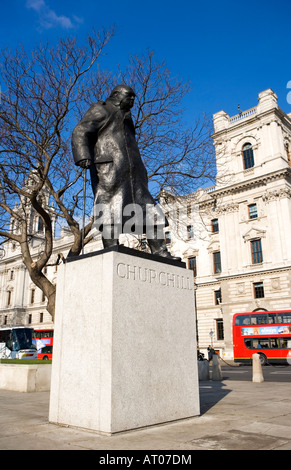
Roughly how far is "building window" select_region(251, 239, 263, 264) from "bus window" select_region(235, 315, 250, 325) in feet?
30.0

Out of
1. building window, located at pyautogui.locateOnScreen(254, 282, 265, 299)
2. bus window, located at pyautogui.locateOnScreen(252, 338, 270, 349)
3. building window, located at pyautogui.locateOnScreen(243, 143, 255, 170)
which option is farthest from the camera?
building window, located at pyautogui.locateOnScreen(243, 143, 255, 170)

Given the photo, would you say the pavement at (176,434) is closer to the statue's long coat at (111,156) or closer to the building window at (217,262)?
the statue's long coat at (111,156)

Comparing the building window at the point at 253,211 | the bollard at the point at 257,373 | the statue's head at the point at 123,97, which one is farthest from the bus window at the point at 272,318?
the statue's head at the point at 123,97

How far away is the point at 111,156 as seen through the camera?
5328 millimetres

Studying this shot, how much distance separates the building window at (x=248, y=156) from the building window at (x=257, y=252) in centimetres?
811

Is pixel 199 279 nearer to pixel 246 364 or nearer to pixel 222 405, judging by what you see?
pixel 246 364

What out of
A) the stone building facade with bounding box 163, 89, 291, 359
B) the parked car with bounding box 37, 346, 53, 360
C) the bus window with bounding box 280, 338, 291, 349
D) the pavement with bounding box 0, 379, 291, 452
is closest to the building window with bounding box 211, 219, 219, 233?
the stone building facade with bounding box 163, 89, 291, 359

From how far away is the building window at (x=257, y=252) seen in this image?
34344mm

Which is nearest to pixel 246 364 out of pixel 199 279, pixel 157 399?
pixel 199 279

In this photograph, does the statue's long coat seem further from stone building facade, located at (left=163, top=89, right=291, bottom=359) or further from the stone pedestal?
stone building facade, located at (left=163, top=89, right=291, bottom=359)

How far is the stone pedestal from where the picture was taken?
13.3ft

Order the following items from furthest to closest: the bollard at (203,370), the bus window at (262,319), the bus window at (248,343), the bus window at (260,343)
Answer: the bus window at (248,343) < the bus window at (262,319) < the bus window at (260,343) < the bollard at (203,370)

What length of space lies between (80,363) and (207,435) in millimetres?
1676
